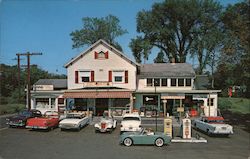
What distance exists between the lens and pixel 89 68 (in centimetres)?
3409

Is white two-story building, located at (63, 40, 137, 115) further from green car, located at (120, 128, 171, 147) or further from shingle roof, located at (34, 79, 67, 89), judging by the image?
green car, located at (120, 128, 171, 147)

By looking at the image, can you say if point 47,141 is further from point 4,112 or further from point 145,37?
point 145,37

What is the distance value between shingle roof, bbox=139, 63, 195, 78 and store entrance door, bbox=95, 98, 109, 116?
5.58 m

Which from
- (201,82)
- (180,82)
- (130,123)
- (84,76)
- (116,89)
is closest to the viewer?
(130,123)

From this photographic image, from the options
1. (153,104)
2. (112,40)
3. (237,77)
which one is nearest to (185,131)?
(237,77)

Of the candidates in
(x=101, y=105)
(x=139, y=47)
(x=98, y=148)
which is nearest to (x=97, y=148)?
(x=98, y=148)

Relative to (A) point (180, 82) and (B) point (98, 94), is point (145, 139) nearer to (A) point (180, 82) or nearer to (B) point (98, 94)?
(B) point (98, 94)

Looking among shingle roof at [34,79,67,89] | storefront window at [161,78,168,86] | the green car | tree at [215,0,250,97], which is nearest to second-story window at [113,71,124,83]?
storefront window at [161,78,168,86]

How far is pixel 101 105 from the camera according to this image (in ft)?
110

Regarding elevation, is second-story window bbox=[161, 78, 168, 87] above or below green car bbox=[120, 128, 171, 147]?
above

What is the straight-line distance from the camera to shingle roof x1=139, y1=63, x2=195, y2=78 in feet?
116

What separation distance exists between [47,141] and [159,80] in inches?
774

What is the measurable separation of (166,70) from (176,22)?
20.1 meters

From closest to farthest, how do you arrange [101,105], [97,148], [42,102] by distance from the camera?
[97,148], [101,105], [42,102]
